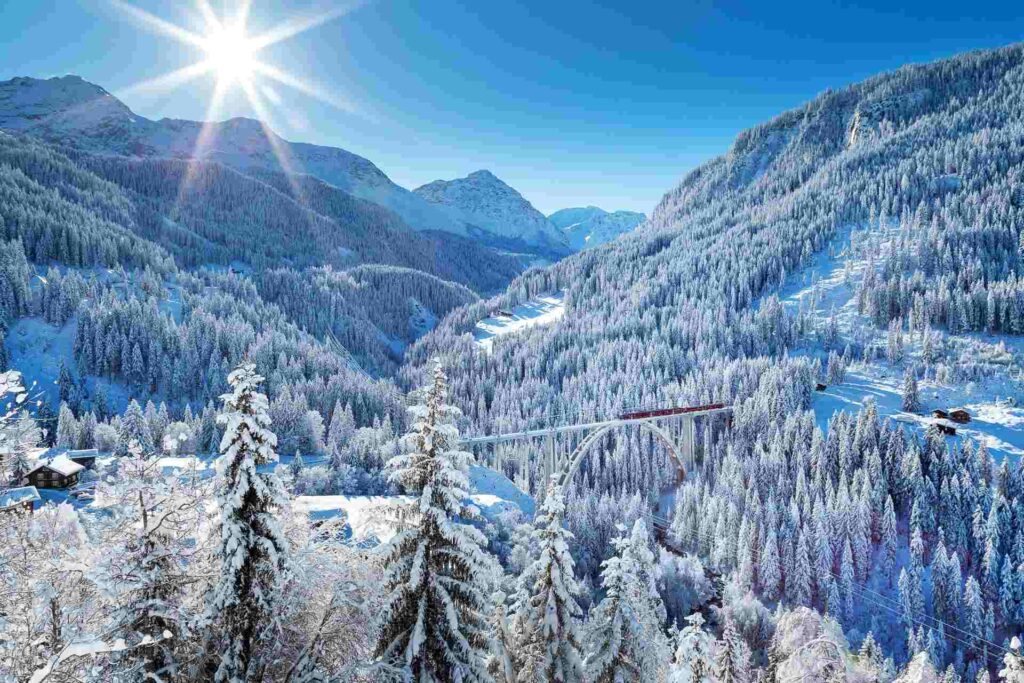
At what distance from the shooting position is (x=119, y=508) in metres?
13.6

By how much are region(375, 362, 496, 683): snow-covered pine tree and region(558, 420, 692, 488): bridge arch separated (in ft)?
224

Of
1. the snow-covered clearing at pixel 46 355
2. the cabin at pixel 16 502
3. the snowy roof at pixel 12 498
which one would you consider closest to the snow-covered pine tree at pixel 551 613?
the cabin at pixel 16 502

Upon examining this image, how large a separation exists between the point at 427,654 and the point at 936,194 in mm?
197597

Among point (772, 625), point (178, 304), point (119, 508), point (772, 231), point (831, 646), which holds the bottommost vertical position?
point (772, 625)

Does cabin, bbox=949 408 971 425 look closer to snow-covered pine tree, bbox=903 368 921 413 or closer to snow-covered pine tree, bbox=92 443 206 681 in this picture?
snow-covered pine tree, bbox=903 368 921 413

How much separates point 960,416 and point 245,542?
101m

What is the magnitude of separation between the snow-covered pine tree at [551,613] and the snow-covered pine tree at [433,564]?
12.1 feet

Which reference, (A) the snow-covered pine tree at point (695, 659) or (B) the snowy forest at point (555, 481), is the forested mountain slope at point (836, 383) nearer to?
(B) the snowy forest at point (555, 481)

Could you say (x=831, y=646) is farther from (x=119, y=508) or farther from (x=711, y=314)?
(x=711, y=314)

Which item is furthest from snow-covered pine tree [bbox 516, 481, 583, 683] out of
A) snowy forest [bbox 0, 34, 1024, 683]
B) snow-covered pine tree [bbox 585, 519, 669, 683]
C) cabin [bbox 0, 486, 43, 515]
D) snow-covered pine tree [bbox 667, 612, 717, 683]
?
cabin [bbox 0, 486, 43, 515]

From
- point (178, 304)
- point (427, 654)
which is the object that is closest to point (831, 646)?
point (427, 654)

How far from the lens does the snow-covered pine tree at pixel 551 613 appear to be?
18.9 meters

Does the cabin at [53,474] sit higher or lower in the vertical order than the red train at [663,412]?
higher

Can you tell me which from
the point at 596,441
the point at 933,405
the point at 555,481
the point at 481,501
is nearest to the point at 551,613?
the point at 555,481
